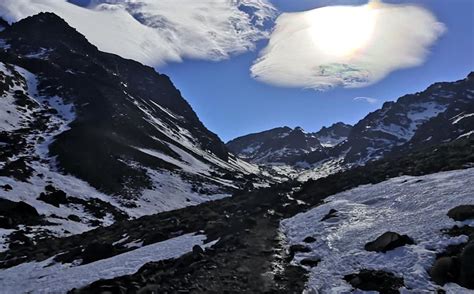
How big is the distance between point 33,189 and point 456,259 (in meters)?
68.1

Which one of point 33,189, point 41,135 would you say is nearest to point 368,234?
point 33,189

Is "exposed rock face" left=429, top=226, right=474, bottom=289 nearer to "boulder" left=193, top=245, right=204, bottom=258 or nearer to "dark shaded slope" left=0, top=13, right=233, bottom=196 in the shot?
"boulder" left=193, top=245, right=204, bottom=258

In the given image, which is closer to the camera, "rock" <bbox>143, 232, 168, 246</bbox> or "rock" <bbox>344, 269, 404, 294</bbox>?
"rock" <bbox>344, 269, 404, 294</bbox>

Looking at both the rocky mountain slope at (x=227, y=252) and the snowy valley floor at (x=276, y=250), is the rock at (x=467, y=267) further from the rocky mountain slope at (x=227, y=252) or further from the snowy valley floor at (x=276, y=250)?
the rocky mountain slope at (x=227, y=252)

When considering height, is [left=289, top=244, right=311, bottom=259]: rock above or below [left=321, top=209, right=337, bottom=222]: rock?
below

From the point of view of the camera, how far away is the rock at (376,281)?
16.9 metres

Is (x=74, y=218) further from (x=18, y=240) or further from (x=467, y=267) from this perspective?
(x=467, y=267)

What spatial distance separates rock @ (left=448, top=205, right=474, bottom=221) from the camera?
2108 centimetres

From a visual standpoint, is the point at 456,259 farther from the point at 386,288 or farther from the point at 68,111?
the point at 68,111

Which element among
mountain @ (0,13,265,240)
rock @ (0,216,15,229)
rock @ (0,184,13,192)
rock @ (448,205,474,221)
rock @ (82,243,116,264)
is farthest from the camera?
mountain @ (0,13,265,240)

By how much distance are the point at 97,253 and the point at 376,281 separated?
19.4 m

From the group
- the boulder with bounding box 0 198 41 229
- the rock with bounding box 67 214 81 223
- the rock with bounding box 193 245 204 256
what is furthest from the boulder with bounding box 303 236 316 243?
the rock with bounding box 67 214 81 223

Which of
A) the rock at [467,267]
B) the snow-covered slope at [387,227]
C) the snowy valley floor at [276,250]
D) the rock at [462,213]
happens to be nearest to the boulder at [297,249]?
the snowy valley floor at [276,250]

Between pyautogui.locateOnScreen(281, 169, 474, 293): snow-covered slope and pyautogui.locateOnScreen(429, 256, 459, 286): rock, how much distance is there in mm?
316
